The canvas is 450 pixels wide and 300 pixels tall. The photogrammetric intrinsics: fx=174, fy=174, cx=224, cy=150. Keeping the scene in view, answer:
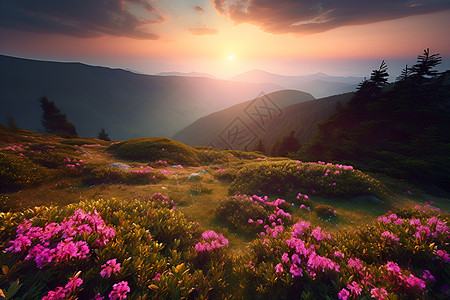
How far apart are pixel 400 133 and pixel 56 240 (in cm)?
3704

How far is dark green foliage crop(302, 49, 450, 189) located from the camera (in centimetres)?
1914

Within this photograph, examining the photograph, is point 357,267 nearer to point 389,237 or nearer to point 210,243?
point 389,237

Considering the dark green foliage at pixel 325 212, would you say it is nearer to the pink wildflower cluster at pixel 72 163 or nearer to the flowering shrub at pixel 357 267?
the flowering shrub at pixel 357 267

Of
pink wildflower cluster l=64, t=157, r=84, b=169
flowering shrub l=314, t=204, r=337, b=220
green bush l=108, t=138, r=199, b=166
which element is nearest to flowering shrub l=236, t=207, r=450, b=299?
flowering shrub l=314, t=204, r=337, b=220

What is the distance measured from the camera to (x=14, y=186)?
880 cm

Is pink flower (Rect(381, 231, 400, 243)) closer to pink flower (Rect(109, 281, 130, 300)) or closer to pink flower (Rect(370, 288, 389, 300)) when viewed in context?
pink flower (Rect(370, 288, 389, 300))

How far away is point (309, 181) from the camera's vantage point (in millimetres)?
11148

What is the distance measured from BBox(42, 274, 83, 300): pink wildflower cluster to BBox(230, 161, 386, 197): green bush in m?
9.02

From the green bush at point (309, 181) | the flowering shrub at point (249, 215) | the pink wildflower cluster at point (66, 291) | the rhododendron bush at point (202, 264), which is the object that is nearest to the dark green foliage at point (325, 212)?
the flowering shrub at point (249, 215)

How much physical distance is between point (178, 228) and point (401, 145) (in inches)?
1171

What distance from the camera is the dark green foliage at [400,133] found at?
19141mm

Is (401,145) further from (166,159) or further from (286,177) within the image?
(166,159)

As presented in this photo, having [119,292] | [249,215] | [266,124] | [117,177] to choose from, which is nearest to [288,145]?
[117,177]

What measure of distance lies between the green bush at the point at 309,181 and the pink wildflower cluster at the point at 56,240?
826cm
